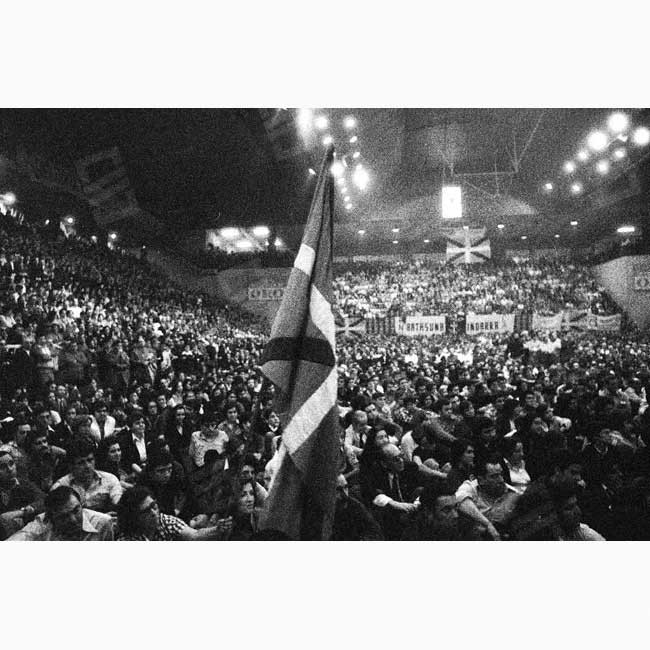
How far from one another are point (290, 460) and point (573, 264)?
21.7 m

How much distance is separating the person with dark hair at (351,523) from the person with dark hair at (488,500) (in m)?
0.60

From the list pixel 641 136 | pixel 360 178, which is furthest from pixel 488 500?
pixel 360 178

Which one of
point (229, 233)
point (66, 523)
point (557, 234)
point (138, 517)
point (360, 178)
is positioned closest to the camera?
point (138, 517)

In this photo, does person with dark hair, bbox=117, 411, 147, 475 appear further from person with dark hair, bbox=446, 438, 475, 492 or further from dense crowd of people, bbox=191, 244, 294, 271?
dense crowd of people, bbox=191, 244, 294, 271

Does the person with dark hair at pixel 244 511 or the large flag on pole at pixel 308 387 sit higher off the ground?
the large flag on pole at pixel 308 387

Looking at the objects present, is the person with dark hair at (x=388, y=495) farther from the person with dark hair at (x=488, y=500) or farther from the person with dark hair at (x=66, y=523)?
the person with dark hair at (x=66, y=523)

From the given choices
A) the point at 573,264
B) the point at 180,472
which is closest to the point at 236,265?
the point at 573,264

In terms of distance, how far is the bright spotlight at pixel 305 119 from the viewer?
28.2 feet

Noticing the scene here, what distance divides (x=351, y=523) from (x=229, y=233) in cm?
2429

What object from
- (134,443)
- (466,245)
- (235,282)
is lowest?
(134,443)

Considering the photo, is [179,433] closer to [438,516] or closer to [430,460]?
[430,460]

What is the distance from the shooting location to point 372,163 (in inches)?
720

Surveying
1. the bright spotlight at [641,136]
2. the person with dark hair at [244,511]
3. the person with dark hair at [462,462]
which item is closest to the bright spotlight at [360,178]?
the bright spotlight at [641,136]

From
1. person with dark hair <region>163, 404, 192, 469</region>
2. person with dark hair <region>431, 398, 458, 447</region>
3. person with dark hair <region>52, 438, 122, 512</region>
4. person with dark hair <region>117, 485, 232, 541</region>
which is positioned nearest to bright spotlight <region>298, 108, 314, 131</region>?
person with dark hair <region>431, 398, 458, 447</region>
